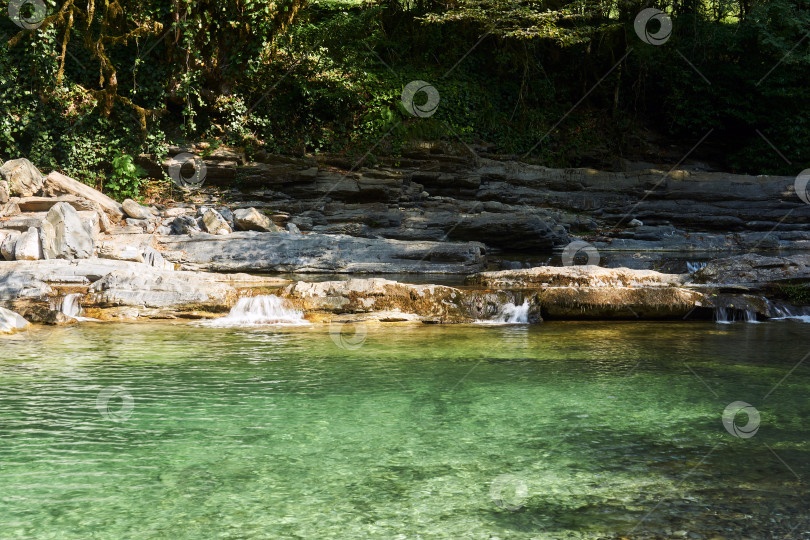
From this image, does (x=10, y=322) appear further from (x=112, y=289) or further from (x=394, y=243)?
(x=394, y=243)

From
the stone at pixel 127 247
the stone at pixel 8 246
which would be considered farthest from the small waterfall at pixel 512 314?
the stone at pixel 8 246

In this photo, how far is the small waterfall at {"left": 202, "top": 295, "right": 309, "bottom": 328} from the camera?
27.7 feet

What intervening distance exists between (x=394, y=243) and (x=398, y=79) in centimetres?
866

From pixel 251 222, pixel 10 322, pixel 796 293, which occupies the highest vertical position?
pixel 251 222

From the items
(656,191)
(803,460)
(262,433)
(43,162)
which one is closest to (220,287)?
(262,433)

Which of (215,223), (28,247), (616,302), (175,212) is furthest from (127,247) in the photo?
(616,302)

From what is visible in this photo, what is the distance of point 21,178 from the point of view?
12.4 m

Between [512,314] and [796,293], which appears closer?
[512,314]

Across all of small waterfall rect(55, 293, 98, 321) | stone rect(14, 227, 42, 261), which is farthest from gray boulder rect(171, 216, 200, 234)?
small waterfall rect(55, 293, 98, 321)

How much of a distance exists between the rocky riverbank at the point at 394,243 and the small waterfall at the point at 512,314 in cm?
3

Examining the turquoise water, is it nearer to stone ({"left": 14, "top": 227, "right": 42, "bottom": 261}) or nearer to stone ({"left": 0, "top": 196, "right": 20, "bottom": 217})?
stone ({"left": 14, "top": 227, "right": 42, "bottom": 261})

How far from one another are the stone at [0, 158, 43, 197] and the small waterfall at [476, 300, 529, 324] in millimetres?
9213

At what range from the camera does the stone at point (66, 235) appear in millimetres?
9891

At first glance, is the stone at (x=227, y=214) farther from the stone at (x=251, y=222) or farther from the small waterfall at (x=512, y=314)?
the small waterfall at (x=512, y=314)
